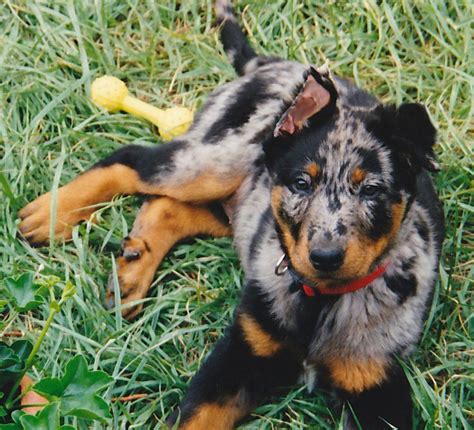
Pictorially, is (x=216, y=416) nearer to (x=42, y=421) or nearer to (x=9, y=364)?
(x=9, y=364)

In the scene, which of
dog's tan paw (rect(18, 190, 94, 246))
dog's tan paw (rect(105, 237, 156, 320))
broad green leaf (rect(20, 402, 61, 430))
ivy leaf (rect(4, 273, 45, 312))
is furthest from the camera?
dog's tan paw (rect(18, 190, 94, 246))

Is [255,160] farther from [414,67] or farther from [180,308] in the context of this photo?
[414,67]

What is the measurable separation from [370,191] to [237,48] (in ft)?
6.64

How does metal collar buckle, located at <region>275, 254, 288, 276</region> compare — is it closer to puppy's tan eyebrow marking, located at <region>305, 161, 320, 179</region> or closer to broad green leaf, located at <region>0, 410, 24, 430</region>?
puppy's tan eyebrow marking, located at <region>305, 161, 320, 179</region>

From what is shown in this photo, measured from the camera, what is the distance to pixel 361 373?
→ 12.4 feet

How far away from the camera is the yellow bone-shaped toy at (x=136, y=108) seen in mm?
5164

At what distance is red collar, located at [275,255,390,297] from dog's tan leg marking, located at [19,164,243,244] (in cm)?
102

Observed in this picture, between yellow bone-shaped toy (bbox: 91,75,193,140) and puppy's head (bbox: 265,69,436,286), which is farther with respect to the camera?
yellow bone-shaped toy (bbox: 91,75,193,140)

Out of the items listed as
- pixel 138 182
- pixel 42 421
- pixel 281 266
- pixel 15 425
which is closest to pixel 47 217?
pixel 138 182

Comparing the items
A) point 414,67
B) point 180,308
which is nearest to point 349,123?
point 180,308

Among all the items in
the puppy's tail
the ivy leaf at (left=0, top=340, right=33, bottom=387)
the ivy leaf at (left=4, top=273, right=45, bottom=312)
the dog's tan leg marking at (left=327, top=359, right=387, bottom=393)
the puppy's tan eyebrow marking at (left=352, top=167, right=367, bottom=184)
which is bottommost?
the dog's tan leg marking at (left=327, top=359, right=387, bottom=393)

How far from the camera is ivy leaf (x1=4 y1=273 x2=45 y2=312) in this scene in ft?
10.1

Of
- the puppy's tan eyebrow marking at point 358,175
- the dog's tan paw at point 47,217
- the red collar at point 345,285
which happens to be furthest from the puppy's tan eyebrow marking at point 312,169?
the dog's tan paw at point 47,217

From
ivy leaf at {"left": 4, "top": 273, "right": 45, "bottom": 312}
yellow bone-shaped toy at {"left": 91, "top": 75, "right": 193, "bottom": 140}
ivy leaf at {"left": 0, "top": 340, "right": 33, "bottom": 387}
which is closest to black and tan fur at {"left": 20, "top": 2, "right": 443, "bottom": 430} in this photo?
yellow bone-shaped toy at {"left": 91, "top": 75, "right": 193, "bottom": 140}
